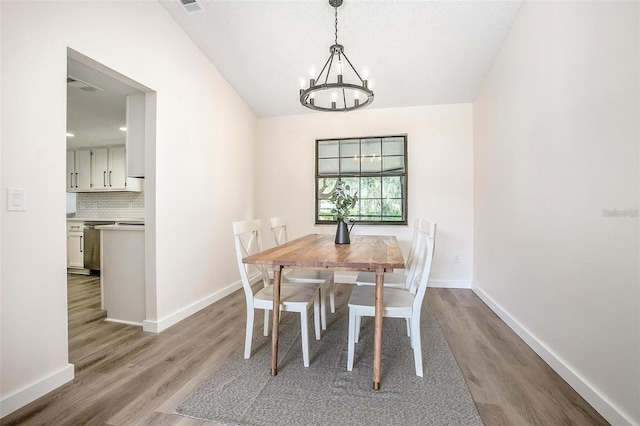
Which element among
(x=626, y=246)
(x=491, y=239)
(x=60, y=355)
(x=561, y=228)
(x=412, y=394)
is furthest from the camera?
(x=491, y=239)

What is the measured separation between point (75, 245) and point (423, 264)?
5.54 metres

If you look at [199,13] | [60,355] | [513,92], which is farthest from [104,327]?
[513,92]

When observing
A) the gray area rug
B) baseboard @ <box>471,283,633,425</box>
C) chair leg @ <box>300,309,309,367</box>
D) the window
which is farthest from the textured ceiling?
baseboard @ <box>471,283,633,425</box>

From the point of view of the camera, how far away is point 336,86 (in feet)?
6.68

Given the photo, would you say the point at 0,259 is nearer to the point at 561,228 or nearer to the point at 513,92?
the point at 561,228

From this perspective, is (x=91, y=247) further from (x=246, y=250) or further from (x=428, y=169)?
(x=428, y=169)

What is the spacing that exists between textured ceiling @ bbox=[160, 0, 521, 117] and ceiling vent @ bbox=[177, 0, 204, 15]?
4 cm

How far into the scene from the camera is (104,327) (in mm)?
2523

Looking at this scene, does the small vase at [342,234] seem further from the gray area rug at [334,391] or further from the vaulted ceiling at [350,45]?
the vaulted ceiling at [350,45]

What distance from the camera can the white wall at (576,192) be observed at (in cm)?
131

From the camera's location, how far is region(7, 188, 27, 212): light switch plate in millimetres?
A: 1471

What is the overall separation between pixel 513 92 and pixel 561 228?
1388 millimetres

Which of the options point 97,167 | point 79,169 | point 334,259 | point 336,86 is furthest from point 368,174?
point 79,169

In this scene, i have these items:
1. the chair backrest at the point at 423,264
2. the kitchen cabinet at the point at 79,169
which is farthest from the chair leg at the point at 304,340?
the kitchen cabinet at the point at 79,169
